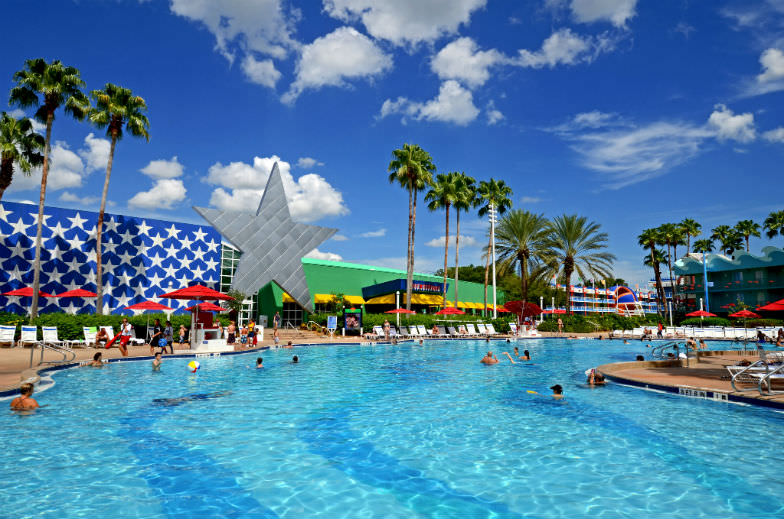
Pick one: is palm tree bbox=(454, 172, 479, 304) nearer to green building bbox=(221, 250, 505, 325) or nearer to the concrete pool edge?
green building bbox=(221, 250, 505, 325)

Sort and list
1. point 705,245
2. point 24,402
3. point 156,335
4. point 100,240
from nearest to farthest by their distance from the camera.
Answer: point 24,402 → point 156,335 → point 100,240 → point 705,245

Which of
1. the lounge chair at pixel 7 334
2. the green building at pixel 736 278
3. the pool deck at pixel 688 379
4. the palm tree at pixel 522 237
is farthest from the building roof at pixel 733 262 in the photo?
the lounge chair at pixel 7 334

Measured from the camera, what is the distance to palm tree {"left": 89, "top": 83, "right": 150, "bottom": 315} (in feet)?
97.5

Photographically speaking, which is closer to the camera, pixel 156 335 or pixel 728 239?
pixel 156 335

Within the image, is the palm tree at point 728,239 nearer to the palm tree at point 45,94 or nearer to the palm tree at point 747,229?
the palm tree at point 747,229

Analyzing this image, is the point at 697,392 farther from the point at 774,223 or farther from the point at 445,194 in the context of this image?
the point at 774,223

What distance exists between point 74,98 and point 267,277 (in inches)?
650

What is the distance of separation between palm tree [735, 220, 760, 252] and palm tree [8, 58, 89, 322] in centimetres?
8128

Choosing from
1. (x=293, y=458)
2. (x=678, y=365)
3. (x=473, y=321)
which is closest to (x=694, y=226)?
(x=473, y=321)

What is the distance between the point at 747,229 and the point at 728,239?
2.97 metres

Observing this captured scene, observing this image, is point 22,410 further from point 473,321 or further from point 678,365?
point 473,321

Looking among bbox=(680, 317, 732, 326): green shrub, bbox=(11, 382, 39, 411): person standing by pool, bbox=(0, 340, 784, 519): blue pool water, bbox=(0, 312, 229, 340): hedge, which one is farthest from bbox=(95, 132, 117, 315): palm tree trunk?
bbox=(680, 317, 732, 326): green shrub

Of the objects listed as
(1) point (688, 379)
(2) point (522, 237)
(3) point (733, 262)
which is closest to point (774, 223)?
(3) point (733, 262)

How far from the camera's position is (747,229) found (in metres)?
68.1
